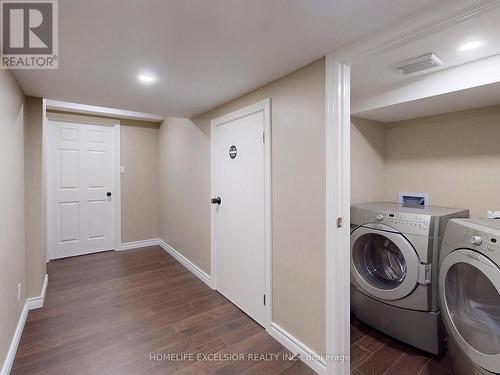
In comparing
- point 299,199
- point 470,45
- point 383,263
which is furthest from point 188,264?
point 470,45

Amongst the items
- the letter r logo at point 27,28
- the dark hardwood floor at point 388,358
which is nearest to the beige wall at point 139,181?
the letter r logo at point 27,28

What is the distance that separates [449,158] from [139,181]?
13.7 ft

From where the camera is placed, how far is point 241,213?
7.73 ft

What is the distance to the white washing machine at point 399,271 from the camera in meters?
1.74

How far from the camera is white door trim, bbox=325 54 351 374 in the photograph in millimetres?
1502

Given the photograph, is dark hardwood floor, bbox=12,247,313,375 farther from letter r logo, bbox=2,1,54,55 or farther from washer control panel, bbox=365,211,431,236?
letter r logo, bbox=2,1,54,55

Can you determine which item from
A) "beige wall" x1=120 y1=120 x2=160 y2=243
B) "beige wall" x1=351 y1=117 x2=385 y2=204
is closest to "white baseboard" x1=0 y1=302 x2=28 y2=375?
"beige wall" x1=120 y1=120 x2=160 y2=243

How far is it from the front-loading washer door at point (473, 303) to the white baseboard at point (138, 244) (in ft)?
13.4

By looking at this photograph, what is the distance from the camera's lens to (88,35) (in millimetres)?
1323

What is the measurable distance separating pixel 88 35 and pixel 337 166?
60.3 inches

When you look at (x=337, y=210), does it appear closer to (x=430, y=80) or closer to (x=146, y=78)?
(x=430, y=80)

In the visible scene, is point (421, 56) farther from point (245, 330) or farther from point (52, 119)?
point (52, 119)

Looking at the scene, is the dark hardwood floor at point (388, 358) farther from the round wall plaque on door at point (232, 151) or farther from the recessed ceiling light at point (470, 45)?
the recessed ceiling light at point (470, 45)

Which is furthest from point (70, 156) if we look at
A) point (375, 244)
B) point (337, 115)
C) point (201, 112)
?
point (375, 244)
